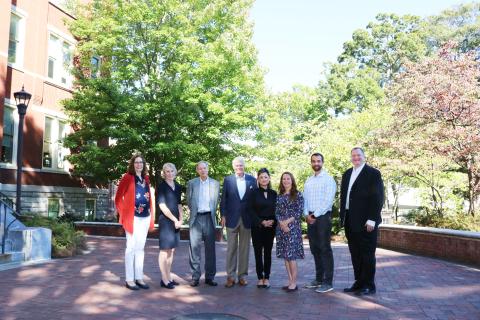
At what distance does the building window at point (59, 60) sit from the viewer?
1883cm

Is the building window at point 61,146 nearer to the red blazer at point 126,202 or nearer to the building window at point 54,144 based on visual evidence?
the building window at point 54,144

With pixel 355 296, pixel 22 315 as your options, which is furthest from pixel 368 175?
pixel 22 315

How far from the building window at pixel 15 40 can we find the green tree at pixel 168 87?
2.27m

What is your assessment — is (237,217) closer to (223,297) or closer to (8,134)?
(223,297)

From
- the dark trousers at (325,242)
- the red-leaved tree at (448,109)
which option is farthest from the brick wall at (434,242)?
the dark trousers at (325,242)

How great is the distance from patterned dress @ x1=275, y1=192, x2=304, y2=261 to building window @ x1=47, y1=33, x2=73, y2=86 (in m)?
14.9

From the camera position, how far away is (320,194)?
6.83 m

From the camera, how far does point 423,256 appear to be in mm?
11656

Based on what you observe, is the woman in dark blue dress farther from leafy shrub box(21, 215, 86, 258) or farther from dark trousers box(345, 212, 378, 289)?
leafy shrub box(21, 215, 86, 258)

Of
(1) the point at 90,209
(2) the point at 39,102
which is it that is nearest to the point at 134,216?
(2) the point at 39,102

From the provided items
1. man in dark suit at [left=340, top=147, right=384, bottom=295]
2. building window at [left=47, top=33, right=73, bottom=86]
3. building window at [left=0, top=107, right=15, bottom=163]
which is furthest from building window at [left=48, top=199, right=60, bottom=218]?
man in dark suit at [left=340, top=147, right=384, bottom=295]

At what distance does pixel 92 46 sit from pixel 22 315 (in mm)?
14352

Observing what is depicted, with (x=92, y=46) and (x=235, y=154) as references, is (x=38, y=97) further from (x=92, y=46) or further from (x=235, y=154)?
(x=235, y=154)

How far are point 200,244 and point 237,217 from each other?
2.43ft
